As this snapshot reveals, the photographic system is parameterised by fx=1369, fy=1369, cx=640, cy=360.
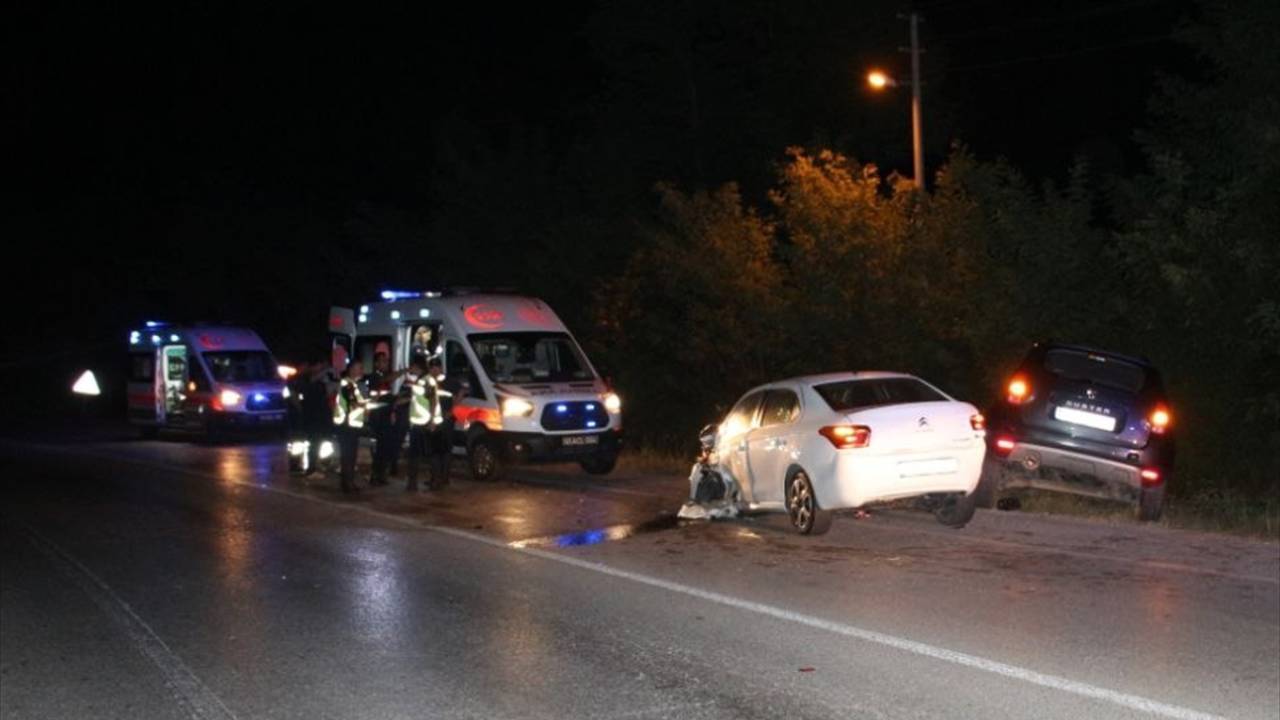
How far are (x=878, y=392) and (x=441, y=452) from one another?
648 cm

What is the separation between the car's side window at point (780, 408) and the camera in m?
13.0

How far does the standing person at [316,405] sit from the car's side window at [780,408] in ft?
24.8

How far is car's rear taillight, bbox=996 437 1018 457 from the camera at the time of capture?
43.3 feet

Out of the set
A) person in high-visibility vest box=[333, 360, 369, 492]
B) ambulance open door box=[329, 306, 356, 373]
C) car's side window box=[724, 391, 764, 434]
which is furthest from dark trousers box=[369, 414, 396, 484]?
car's side window box=[724, 391, 764, 434]

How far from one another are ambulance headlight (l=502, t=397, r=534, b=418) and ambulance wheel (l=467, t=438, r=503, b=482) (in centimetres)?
50

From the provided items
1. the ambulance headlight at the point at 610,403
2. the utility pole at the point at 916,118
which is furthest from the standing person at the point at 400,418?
the utility pole at the point at 916,118

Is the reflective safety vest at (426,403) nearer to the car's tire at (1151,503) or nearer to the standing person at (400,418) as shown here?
the standing person at (400,418)

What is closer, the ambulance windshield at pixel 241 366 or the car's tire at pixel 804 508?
the car's tire at pixel 804 508

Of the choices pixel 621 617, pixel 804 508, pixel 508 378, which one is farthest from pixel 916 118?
pixel 621 617

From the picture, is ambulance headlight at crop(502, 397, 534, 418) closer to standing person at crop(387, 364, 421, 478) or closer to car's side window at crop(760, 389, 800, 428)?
standing person at crop(387, 364, 421, 478)

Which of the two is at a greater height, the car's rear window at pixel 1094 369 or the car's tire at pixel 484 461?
the car's rear window at pixel 1094 369

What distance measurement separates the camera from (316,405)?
61.3ft

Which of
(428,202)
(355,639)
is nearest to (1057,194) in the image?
(355,639)

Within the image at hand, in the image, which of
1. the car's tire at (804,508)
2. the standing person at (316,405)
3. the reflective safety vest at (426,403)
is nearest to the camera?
the car's tire at (804,508)
